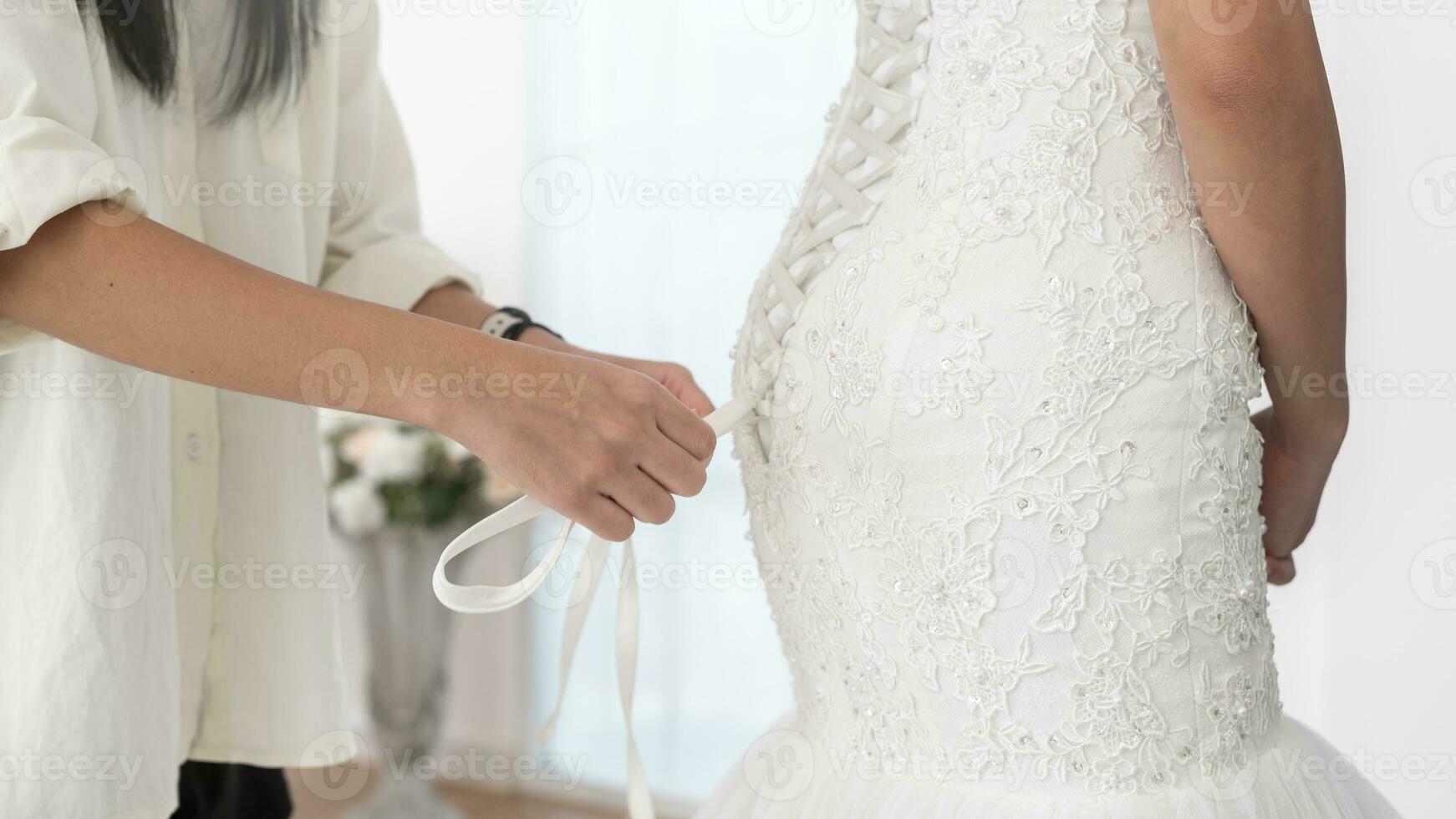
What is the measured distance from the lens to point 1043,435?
76cm

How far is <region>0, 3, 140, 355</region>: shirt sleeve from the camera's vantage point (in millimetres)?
702

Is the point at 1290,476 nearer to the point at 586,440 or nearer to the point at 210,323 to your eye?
the point at 586,440

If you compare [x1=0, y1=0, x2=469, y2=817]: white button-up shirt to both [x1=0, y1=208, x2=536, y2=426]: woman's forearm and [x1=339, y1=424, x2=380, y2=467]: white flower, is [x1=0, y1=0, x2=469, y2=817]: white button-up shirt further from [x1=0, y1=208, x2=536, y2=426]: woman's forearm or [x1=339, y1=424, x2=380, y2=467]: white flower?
[x1=339, y1=424, x2=380, y2=467]: white flower

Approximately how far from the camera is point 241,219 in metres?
1.08

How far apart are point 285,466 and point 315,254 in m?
0.25

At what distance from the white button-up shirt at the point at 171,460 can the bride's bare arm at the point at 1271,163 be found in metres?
0.72

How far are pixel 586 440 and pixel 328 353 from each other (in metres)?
0.18

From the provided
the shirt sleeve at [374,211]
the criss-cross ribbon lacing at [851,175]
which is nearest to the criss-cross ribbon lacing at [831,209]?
the criss-cross ribbon lacing at [851,175]

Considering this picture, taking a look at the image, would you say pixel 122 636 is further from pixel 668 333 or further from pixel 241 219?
pixel 668 333

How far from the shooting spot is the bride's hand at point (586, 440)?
0.74m

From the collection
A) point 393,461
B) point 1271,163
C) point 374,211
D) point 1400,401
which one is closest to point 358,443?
point 393,461

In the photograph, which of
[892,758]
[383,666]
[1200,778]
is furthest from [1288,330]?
[383,666]

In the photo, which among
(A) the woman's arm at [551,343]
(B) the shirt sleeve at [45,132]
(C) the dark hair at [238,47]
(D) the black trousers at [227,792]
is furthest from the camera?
(D) the black trousers at [227,792]

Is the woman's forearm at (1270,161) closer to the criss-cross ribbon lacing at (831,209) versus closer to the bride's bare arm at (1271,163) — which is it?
the bride's bare arm at (1271,163)
